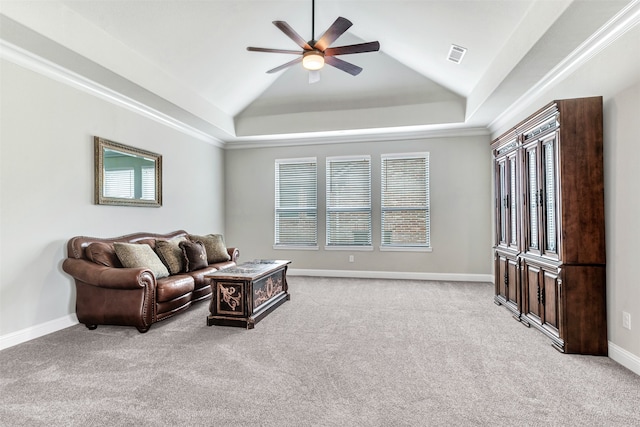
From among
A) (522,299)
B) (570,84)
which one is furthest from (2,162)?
(570,84)

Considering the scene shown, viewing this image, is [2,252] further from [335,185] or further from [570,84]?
[570,84]

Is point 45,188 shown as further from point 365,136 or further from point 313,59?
point 365,136

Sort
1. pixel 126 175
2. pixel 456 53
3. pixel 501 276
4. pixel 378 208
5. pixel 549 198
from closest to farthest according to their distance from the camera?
pixel 549 198 < pixel 456 53 < pixel 501 276 < pixel 126 175 < pixel 378 208

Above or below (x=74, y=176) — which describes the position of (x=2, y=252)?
below

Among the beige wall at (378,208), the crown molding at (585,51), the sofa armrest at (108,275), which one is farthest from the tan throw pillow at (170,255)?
the crown molding at (585,51)

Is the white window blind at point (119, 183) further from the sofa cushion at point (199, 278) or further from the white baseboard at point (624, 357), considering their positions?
the white baseboard at point (624, 357)

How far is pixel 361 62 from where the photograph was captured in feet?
19.4

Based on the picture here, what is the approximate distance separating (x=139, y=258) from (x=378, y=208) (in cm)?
437

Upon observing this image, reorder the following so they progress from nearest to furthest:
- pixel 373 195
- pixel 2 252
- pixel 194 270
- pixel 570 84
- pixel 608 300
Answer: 1. pixel 608 300
2. pixel 2 252
3. pixel 570 84
4. pixel 194 270
5. pixel 373 195

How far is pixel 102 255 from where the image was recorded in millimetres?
3793

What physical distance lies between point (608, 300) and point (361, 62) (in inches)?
190

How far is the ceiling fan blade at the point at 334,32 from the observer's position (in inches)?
118

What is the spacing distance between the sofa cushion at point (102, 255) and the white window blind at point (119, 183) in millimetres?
828

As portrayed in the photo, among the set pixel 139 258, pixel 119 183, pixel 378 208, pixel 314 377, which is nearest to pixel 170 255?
pixel 139 258
